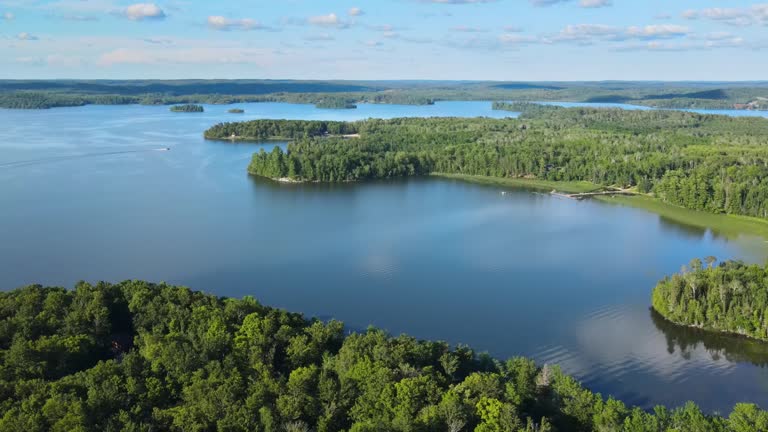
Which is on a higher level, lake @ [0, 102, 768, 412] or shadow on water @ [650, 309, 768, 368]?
lake @ [0, 102, 768, 412]

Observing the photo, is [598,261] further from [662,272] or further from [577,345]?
[577,345]

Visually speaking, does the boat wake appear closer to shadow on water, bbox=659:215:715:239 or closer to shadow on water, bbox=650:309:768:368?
shadow on water, bbox=659:215:715:239

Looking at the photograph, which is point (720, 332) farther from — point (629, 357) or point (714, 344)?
point (629, 357)

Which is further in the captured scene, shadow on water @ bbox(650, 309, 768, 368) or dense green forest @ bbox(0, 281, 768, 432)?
shadow on water @ bbox(650, 309, 768, 368)

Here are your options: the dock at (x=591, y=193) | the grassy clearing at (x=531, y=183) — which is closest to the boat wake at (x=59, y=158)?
the grassy clearing at (x=531, y=183)

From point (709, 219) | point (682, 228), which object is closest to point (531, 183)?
point (709, 219)

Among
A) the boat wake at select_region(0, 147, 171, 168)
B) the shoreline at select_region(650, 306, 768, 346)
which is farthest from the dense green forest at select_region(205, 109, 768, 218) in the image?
the shoreline at select_region(650, 306, 768, 346)
